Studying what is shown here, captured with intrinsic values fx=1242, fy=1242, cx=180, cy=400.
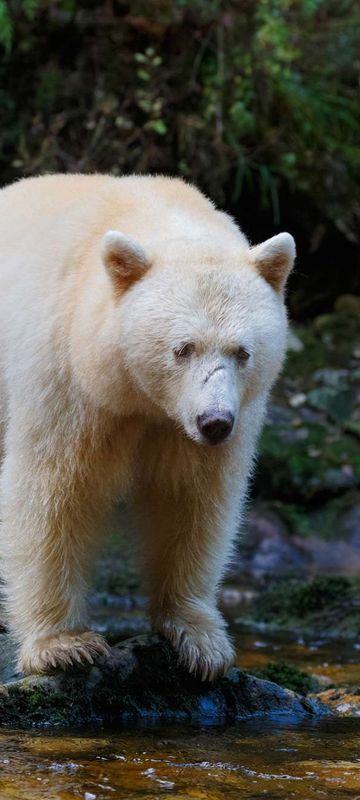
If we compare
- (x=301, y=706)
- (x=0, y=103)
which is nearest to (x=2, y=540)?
(x=301, y=706)

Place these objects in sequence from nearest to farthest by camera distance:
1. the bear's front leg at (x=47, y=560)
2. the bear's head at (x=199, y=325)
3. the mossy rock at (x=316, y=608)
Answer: the bear's head at (x=199, y=325) < the bear's front leg at (x=47, y=560) < the mossy rock at (x=316, y=608)

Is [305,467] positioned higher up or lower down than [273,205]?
lower down

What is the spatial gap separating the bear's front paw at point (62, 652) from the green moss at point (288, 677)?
4.74 feet

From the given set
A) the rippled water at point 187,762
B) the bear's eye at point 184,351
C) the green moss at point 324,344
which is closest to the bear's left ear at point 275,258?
the bear's eye at point 184,351

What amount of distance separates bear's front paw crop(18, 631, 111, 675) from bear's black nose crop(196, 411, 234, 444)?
135 cm

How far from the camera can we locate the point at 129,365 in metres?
5.20

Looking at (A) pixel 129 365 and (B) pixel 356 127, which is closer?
(A) pixel 129 365

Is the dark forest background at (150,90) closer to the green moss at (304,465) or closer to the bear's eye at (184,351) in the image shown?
the green moss at (304,465)

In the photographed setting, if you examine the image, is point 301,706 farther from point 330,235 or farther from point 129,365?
point 330,235

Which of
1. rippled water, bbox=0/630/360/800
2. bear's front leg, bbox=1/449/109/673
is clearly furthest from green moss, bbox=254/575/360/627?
bear's front leg, bbox=1/449/109/673

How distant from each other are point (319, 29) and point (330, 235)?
2.45 meters

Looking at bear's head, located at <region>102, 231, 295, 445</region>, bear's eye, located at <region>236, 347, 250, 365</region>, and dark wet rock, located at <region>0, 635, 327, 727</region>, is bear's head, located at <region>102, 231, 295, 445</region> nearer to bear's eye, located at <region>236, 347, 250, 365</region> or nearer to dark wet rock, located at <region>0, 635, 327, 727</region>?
bear's eye, located at <region>236, 347, 250, 365</region>

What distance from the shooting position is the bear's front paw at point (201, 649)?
5910mm

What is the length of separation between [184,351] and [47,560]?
1.37 meters
